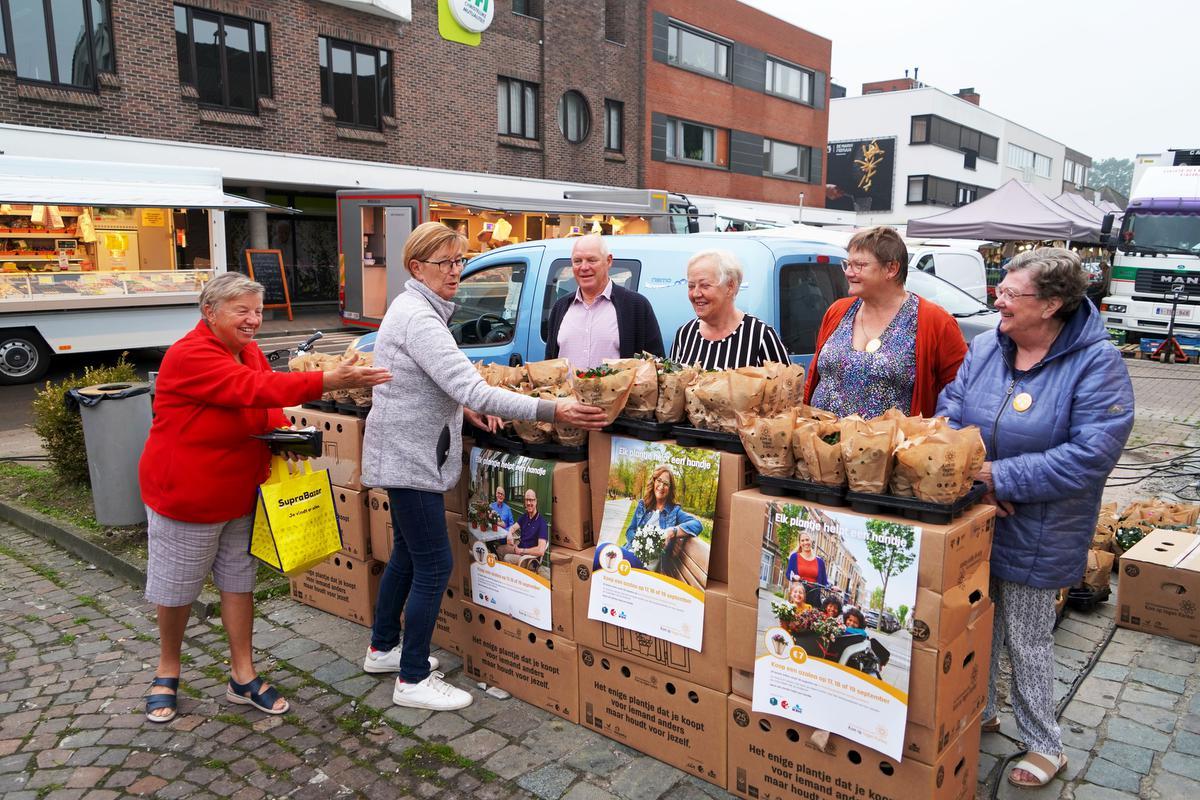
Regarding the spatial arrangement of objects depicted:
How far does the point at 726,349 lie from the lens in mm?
4047

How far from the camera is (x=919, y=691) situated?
2588 millimetres

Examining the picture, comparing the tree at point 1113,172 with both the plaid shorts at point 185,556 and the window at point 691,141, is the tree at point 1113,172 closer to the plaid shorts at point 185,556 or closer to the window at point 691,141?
the window at point 691,141

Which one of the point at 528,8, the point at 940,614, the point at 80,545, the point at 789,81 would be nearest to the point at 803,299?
the point at 940,614

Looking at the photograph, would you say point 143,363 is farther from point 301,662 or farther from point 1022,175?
point 1022,175

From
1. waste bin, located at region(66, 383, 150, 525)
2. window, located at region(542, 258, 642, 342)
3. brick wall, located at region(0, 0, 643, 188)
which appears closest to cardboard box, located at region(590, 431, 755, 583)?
window, located at region(542, 258, 642, 342)

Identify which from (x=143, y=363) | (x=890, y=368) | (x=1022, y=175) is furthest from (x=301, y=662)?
(x=1022, y=175)

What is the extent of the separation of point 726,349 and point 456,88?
19.8 m

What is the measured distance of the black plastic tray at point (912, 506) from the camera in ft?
8.43

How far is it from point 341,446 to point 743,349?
2.09 meters

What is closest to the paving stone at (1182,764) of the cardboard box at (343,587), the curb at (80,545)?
the cardboard box at (343,587)

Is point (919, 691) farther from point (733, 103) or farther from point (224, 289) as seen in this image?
point (733, 103)

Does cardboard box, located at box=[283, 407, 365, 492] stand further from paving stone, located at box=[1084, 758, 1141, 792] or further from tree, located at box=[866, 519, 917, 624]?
paving stone, located at box=[1084, 758, 1141, 792]

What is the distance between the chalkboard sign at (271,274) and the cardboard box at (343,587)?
52.1 feet

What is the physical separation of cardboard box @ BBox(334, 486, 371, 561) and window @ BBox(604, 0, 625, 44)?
24.8 metres
